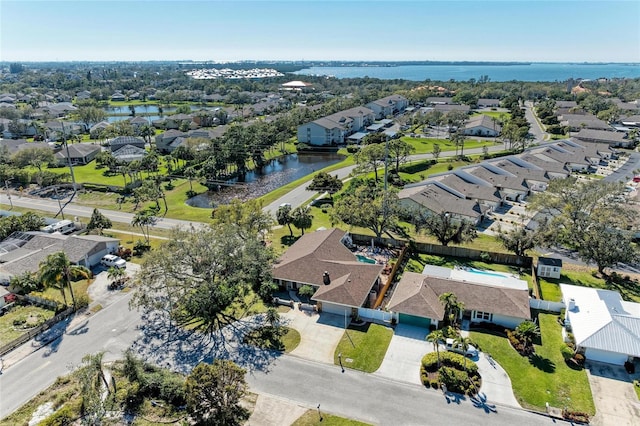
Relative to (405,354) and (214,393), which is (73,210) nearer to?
(214,393)

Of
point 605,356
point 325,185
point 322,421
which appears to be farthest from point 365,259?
point 325,185

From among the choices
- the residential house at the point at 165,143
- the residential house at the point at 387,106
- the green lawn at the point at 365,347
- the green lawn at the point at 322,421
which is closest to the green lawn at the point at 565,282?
the green lawn at the point at 365,347

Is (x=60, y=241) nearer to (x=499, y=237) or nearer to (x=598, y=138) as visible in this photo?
(x=499, y=237)

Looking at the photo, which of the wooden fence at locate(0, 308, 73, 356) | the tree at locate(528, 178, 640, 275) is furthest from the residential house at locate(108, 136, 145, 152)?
the tree at locate(528, 178, 640, 275)

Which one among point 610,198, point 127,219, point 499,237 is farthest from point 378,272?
point 127,219

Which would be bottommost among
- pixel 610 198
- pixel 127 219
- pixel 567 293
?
pixel 127 219

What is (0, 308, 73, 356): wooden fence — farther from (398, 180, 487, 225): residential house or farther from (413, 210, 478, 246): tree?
(398, 180, 487, 225): residential house
